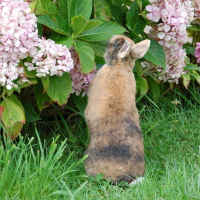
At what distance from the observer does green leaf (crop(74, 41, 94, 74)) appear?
2922 millimetres

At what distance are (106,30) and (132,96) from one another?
544 mm

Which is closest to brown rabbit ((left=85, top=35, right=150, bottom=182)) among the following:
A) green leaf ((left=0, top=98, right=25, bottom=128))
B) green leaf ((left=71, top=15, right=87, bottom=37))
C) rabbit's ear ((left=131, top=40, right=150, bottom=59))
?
rabbit's ear ((left=131, top=40, right=150, bottom=59))

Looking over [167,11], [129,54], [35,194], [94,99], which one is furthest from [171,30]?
[35,194]

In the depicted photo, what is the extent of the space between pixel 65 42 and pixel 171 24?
96cm

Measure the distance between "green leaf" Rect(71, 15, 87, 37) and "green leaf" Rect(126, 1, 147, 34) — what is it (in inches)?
27.2

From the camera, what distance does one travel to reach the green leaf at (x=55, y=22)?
2.90 meters

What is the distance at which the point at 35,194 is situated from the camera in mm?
2498

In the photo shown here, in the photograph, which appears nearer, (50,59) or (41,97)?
(50,59)

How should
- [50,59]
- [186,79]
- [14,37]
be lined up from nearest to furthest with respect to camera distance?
1. [14,37]
2. [50,59]
3. [186,79]

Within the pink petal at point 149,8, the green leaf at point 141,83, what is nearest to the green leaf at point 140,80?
the green leaf at point 141,83

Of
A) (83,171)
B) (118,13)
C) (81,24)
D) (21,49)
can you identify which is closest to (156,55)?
(118,13)

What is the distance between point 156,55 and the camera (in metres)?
3.48

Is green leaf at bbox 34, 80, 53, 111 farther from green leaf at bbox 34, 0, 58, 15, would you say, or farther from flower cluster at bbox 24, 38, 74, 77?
green leaf at bbox 34, 0, 58, 15

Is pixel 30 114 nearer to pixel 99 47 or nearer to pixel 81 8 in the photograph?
pixel 99 47
